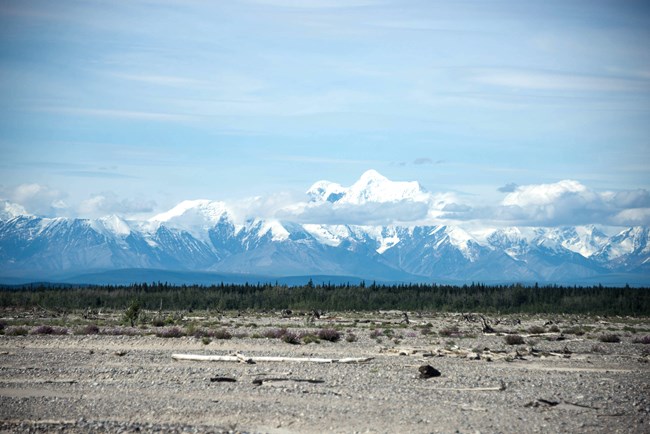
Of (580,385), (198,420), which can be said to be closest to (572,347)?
(580,385)

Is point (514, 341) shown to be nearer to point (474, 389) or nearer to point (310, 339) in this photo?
point (310, 339)

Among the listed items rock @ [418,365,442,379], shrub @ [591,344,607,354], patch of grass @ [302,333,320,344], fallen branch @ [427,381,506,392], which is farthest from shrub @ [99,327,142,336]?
fallen branch @ [427,381,506,392]

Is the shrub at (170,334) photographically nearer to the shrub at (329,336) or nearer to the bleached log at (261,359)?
the shrub at (329,336)

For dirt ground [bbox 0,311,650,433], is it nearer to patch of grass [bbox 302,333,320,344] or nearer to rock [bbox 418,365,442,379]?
rock [bbox 418,365,442,379]

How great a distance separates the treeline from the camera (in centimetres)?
10981

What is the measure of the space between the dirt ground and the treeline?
2623 inches

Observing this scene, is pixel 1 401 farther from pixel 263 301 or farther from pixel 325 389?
pixel 263 301

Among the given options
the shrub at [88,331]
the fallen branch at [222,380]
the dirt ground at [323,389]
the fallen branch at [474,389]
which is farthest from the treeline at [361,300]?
the fallen branch at [222,380]

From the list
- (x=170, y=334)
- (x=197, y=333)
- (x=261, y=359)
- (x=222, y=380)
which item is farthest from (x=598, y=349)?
(x=170, y=334)

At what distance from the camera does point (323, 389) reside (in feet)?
92.4

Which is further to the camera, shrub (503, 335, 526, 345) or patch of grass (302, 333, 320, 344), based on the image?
shrub (503, 335, 526, 345)

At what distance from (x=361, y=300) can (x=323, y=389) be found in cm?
9622

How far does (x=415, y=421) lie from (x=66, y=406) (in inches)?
411

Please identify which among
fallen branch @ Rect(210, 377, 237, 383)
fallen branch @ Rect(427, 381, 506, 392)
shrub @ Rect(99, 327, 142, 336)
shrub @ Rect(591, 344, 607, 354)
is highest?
fallen branch @ Rect(427, 381, 506, 392)
